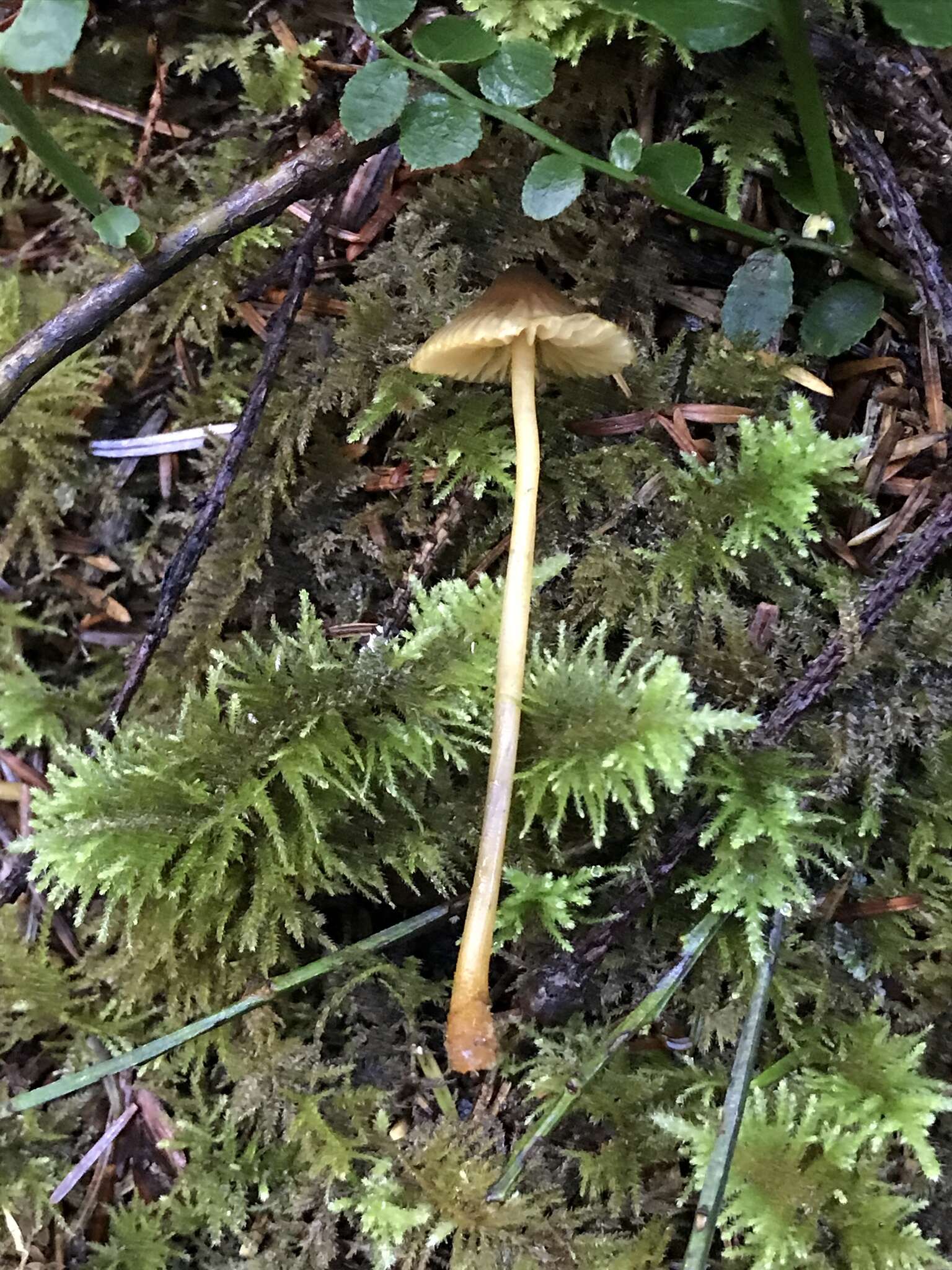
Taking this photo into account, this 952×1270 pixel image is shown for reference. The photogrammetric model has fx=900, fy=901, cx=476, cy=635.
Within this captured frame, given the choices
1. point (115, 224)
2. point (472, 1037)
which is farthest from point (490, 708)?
point (115, 224)

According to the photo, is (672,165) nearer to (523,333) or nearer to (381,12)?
(523,333)

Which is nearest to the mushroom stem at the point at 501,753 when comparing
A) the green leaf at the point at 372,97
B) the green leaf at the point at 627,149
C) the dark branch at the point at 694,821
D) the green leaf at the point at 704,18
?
the dark branch at the point at 694,821

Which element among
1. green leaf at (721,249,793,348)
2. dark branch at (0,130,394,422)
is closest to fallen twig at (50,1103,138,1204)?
dark branch at (0,130,394,422)

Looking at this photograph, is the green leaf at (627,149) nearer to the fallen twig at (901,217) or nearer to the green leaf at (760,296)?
the green leaf at (760,296)

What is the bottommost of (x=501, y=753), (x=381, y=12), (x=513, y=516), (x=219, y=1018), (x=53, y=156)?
(x=219, y=1018)

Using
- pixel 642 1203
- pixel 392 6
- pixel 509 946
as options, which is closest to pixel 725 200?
pixel 392 6

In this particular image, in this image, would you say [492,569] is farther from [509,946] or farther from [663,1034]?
[663,1034]
